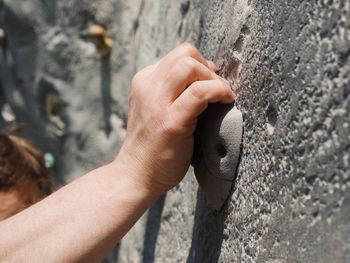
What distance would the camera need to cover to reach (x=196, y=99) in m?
0.70

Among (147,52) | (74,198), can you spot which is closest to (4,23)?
(147,52)

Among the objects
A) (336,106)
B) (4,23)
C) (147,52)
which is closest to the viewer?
(336,106)

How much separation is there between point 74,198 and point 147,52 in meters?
0.72

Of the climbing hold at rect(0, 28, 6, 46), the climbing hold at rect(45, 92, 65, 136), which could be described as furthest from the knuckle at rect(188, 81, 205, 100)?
the climbing hold at rect(0, 28, 6, 46)

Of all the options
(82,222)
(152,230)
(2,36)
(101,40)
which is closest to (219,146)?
(82,222)

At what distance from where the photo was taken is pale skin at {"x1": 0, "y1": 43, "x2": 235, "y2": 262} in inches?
28.6

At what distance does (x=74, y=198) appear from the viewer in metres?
Answer: 0.84

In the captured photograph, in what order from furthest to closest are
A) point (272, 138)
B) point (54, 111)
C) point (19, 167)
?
point (54, 111), point (19, 167), point (272, 138)

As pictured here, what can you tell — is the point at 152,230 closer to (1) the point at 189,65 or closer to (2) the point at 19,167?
(2) the point at 19,167

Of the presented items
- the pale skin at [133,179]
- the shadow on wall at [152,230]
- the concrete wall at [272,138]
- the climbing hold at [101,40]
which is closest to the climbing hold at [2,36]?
the climbing hold at [101,40]

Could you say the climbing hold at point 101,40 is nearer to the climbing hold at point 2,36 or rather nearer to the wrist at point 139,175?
the climbing hold at point 2,36

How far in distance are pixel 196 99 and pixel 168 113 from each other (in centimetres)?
4

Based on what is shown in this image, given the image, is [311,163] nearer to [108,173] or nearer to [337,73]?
[337,73]

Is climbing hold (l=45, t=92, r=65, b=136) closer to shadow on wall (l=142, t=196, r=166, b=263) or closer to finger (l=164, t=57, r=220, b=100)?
shadow on wall (l=142, t=196, r=166, b=263)
